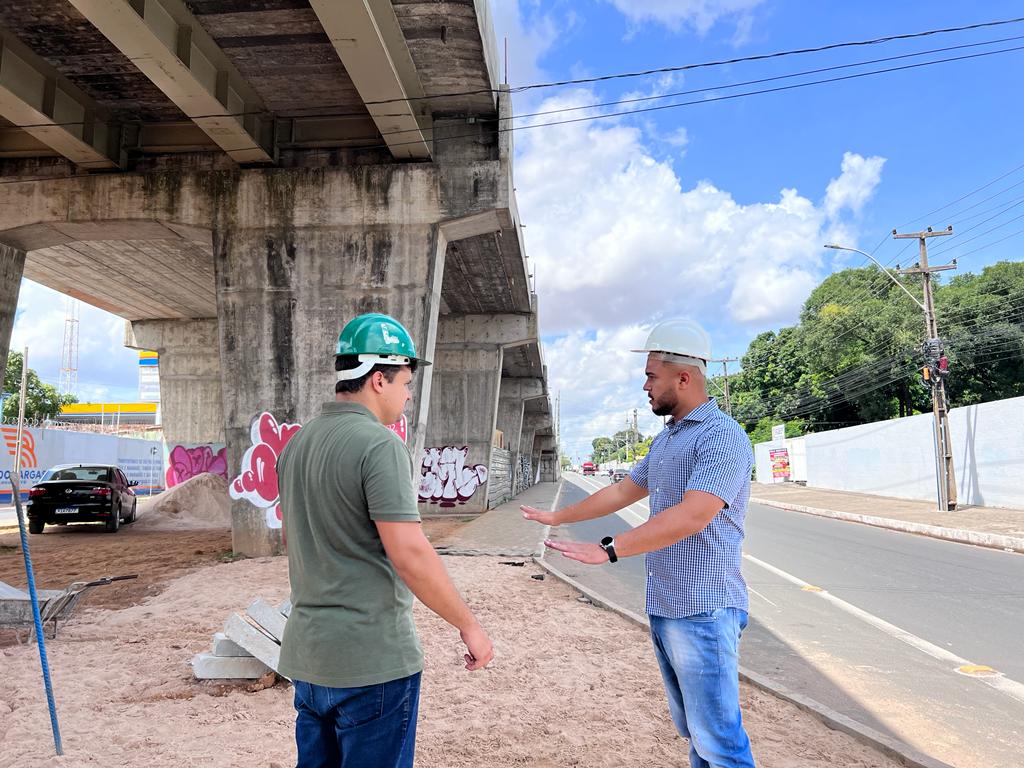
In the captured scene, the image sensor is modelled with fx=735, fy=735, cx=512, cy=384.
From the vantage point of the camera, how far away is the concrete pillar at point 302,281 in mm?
11875

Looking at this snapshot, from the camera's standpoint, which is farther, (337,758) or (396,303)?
(396,303)

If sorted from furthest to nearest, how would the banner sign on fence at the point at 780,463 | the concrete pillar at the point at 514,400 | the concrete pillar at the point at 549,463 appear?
1. the concrete pillar at the point at 549,463
2. the banner sign on fence at the point at 780,463
3. the concrete pillar at the point at 514,400

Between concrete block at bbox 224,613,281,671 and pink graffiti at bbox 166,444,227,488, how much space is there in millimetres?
24855

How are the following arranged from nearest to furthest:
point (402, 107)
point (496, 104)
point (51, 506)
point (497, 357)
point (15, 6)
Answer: point (15, 6)
point (402, 107)
point (496, 104)
point (51, 506)
point (497, 357)

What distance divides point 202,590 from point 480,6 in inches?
315

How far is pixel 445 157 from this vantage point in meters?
12.1

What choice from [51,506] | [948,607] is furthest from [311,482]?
[51,506]

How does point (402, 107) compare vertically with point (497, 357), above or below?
above

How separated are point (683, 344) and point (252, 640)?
383 cm

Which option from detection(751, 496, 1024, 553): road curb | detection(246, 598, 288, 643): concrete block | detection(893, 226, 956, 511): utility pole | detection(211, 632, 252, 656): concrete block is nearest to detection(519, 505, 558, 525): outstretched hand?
detection(246, 598, 288, 643): concrete block

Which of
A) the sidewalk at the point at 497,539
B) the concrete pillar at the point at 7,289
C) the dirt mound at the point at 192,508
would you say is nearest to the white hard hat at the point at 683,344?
the sidewalk at the point at 497,539

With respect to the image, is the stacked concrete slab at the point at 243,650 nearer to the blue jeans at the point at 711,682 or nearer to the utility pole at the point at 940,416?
the blue jeans at the point at 711,682

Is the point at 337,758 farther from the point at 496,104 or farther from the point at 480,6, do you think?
the point at 496,104

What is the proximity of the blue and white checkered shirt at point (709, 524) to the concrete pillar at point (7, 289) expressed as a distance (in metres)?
13.4
